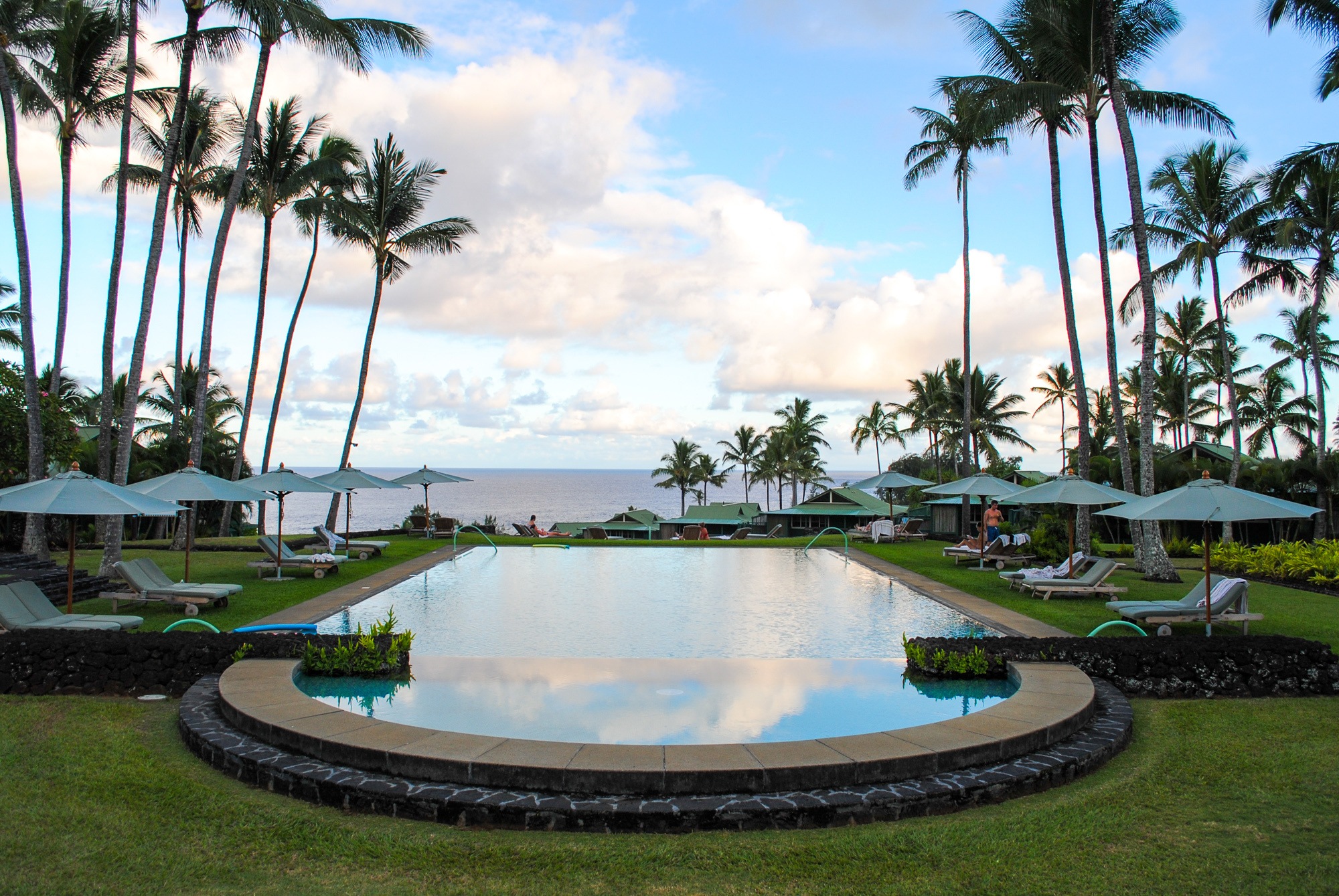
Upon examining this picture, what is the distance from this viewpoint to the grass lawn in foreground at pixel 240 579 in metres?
11.4

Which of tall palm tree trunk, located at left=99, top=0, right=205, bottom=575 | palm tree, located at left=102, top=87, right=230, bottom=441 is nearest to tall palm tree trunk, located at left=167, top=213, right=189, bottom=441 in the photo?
palm tree, located at left=102, top=87, right=230, bottom=441

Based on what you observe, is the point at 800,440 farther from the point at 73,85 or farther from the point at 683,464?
the point at 73,85

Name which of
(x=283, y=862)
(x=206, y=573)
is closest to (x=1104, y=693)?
(x=283, y=862)

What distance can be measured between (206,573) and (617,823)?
45.1ft

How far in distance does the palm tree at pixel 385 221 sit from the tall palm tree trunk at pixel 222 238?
5.89 m

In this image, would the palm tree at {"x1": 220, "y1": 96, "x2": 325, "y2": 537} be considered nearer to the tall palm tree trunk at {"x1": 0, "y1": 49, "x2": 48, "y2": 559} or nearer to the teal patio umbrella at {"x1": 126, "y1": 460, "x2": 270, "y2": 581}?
the tall palm tree trunk at {"x1": 0, "y1": 49, "x2": 48, "y2": 559}

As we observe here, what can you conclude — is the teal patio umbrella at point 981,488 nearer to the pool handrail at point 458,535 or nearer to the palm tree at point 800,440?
the pool handrail at point 458,535

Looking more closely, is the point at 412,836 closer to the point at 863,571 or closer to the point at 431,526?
the point at 863,571

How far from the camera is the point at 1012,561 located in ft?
60.1

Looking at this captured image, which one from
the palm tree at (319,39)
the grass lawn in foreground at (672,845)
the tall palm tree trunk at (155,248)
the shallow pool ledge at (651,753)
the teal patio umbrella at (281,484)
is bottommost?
the grass lawn in foreground at (672,845)

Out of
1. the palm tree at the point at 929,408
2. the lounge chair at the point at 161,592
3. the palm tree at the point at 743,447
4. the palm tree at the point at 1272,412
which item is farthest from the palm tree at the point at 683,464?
the lounge chair at the point at 161,592

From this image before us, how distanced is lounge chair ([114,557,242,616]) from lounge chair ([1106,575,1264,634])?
12.4 meters

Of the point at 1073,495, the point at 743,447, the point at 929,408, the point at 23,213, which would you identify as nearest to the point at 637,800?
the point at 1073,495

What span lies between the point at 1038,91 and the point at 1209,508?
421 inches
